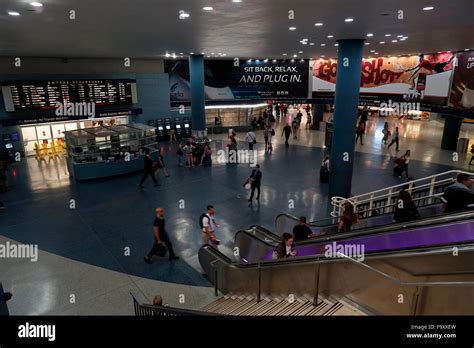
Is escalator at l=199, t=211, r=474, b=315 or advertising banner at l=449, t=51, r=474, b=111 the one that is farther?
advertising banner at l=449, t=51, r=474, b=111

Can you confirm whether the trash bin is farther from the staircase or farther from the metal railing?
the staircase

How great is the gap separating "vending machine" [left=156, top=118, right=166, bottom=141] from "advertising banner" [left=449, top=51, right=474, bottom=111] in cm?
1757

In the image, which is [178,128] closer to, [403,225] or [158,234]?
[158,234]

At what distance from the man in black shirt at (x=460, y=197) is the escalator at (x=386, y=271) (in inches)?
29.6

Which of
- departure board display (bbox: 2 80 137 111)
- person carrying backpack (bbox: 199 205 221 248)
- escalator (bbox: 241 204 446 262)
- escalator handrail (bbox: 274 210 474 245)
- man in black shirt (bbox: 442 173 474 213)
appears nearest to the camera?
escalator handrail (bbox: 274 210 474 245)

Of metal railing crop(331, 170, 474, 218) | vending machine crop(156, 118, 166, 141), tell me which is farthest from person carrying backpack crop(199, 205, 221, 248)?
vending machine crop(156, 118, 166, 141)

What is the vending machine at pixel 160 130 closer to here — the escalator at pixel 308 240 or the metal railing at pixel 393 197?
the metal railing at pixel 393 197

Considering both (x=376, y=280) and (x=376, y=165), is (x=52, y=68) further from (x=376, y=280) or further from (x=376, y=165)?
(x=376, y=280)

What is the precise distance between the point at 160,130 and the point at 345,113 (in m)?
14.6

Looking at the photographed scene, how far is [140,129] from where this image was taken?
1541cm

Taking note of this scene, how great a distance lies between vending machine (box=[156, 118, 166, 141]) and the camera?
22.4 metres

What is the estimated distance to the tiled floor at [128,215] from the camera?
6559mm

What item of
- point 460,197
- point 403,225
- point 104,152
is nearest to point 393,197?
point 460,197

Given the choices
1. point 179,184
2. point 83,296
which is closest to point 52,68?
point 179,184
